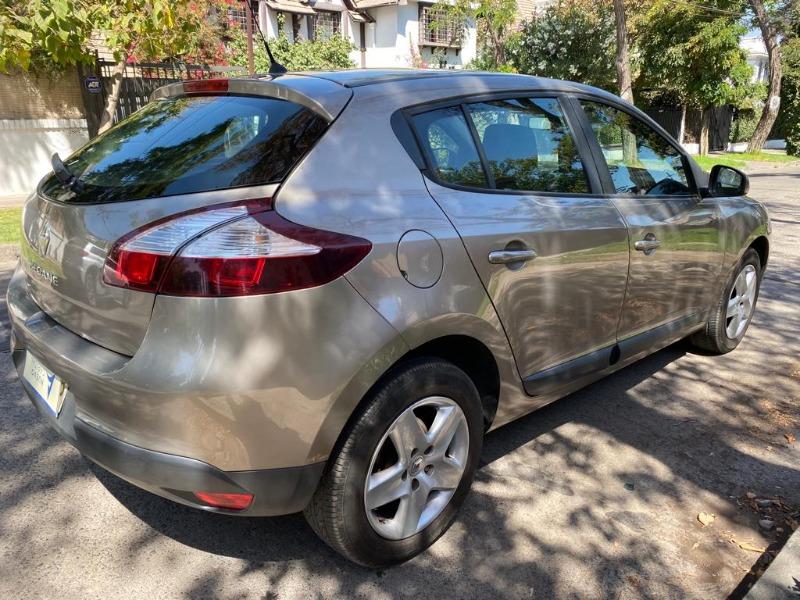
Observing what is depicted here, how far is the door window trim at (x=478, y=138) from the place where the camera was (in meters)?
2.48

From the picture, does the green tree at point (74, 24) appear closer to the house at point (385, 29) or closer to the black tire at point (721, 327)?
the black tire at point (721, 327)

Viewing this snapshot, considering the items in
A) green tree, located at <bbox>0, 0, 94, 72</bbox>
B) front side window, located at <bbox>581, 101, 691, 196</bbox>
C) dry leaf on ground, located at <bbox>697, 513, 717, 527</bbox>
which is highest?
green tree, located at <bbox>0, 0, 94, 72</bbox>

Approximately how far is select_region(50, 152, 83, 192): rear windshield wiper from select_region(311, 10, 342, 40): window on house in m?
31.9

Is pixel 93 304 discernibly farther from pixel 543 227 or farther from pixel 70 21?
pixel 70 21

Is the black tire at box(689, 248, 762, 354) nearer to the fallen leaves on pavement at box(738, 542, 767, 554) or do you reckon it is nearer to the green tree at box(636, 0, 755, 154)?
the fallen leaves on pavement at box(738, 542, 767, 554)

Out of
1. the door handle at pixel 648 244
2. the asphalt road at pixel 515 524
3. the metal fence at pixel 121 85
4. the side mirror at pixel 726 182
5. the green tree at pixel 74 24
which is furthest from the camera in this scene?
the metal fence at pixel 121 85

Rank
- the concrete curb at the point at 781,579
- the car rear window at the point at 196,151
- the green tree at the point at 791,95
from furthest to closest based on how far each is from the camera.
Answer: the green tree at the point at 791,95 → the concrete curb at the point at 781,579 → the car rear window at the point at 196,151

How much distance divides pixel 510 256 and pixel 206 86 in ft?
4.72

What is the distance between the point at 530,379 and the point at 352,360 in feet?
3.73

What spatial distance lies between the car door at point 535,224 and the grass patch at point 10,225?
5895mm

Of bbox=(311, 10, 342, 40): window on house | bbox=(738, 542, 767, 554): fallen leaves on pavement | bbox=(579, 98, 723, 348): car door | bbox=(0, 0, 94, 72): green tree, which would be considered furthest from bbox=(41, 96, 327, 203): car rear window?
bbox=(311, 10, 342, 40): window on house

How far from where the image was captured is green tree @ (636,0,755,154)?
23391mm

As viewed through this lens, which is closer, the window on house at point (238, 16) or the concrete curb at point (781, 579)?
the concrete curb at point (781, 579)

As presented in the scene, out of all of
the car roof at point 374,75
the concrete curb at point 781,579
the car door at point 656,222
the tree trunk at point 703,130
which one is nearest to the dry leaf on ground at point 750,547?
the concrete curb at point 781,579
